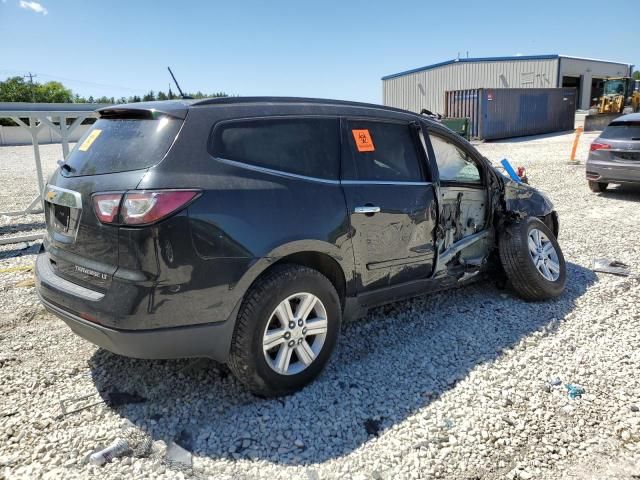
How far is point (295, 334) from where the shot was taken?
3.17 meters

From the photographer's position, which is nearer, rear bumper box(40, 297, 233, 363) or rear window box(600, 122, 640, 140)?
rear bumper box(40, 297, 233, 363)

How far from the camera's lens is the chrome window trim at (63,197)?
2930mm

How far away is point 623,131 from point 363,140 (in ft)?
28.4

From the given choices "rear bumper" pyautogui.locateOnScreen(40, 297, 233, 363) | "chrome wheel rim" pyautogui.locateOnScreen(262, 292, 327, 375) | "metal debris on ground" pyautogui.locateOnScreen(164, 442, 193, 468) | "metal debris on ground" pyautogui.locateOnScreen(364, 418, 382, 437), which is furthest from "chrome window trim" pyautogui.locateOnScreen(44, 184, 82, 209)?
"metal debris on ground" pyautogui.locateOnScreen(364, 418, 382, 437)

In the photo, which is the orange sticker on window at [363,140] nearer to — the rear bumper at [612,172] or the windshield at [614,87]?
the rear bumper at [612,172]

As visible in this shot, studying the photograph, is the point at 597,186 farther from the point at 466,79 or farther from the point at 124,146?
the point at 466,79

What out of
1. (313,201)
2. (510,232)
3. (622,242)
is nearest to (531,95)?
(622,242)

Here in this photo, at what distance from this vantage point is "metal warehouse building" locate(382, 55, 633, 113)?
41219 millimetres

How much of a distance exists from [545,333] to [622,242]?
3645mm

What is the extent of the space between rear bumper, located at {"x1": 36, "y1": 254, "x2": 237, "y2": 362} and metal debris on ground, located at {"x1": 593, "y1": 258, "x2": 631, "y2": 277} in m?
4.66

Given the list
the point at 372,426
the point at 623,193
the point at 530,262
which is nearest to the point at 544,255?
the point at 530,262

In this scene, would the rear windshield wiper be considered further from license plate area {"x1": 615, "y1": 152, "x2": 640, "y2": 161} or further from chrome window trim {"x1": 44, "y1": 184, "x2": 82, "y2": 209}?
license plate area {"x1": 615, "y1": 152, "x2": 640, "y2": 161}

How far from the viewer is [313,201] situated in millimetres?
3199

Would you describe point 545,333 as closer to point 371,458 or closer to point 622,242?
point 371,458
